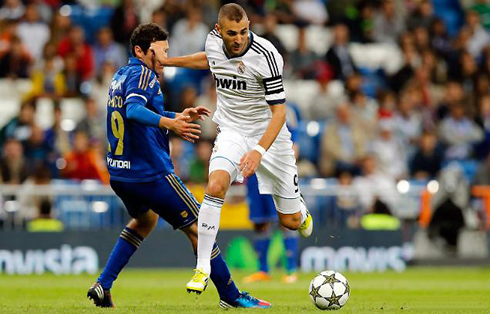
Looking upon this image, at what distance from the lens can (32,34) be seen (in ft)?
61.2

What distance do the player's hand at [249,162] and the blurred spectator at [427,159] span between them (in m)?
10.4

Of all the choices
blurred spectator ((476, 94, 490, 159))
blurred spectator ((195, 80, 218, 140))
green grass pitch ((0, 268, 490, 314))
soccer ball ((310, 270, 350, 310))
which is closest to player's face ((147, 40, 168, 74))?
green grass pitch ((0, 268, 490, 314))

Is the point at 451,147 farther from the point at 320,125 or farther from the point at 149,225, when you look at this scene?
the point at 149,225

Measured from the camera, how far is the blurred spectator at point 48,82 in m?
17.7

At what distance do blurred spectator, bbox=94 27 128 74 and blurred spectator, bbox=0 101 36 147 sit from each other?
79.6 inches

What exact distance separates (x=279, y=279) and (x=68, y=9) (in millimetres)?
8429

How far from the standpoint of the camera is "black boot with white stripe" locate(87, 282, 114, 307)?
8398 mm

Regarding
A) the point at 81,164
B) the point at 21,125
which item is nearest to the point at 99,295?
the point at 81,164

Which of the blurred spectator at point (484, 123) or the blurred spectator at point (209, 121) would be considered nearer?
the blurred spectator at point (209, 121)

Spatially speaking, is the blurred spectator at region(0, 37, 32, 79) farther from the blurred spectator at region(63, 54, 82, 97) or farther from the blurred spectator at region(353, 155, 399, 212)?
the blurred spectator at region(353, 155, 399, 212)

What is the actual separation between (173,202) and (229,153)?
0.70m

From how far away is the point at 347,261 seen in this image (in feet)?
54.4

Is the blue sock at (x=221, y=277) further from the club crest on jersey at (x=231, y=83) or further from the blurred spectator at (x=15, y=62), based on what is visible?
the blurred spectator at (x=15, y=62)

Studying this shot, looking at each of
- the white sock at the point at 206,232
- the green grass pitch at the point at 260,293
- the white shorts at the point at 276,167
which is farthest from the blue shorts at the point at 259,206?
the white sock at the point at 206,232
